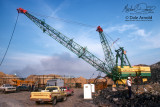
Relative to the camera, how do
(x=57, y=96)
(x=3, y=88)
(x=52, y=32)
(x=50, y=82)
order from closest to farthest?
(x=57, y=96), (x=3, y=88), (x=50, y=82), (x=52, y=32)

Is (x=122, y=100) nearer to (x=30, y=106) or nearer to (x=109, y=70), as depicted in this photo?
(x=30, y=106)

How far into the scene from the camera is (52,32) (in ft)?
105

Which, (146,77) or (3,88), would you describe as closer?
(3,88)

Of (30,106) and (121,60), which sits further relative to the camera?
(121,60)

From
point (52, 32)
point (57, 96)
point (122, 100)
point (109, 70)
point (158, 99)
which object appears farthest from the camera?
point (109, 70)

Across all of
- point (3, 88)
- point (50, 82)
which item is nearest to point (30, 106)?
point (3, 88)

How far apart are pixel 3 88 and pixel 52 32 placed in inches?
620

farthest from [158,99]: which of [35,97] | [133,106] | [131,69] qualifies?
[131,69]

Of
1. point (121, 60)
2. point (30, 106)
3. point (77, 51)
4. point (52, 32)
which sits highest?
point (52, 32)

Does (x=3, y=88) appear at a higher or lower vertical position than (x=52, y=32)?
lower

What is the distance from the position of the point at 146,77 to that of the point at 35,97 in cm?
2417

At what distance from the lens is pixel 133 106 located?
29.1 ft

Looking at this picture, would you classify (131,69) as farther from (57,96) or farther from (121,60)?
(57,96)

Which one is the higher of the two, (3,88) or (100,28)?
(100,28)
